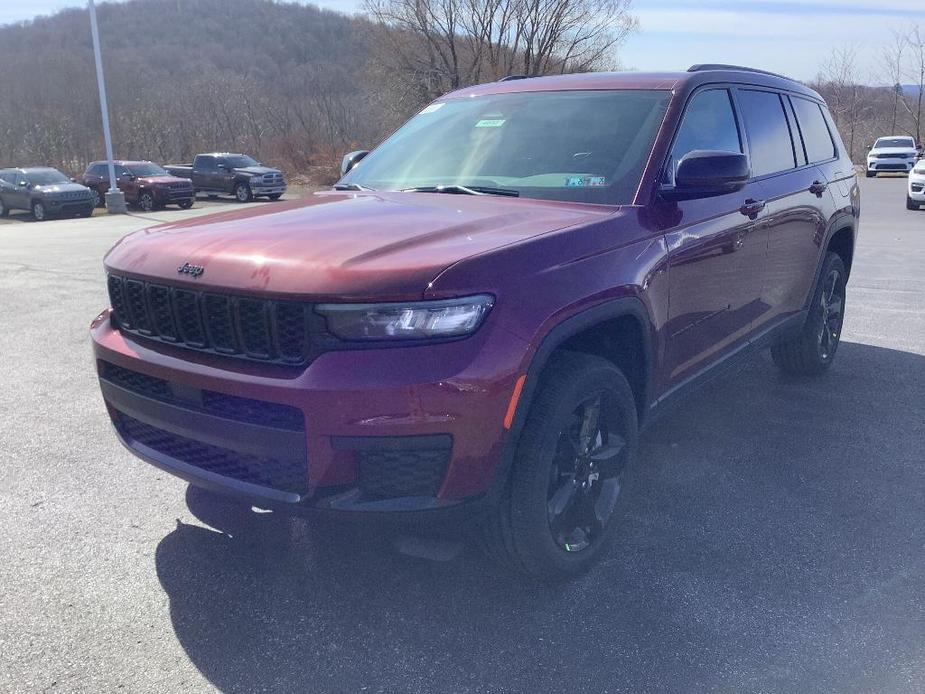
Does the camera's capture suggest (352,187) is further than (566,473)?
Yes

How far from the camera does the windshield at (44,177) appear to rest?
26.6 m

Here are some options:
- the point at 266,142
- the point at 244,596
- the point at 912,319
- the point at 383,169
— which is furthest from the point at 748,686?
the point at 266,142

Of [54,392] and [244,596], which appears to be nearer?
[244,596]

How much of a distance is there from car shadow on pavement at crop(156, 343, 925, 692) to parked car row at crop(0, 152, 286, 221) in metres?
25.1

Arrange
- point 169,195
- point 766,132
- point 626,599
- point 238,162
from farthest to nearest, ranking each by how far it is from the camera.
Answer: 1. point 238,162
2. point 169,195
3. point 766,132
4. point 626,599

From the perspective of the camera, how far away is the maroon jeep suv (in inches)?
101

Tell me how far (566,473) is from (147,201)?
2788cm

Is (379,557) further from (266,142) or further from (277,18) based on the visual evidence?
(277,18)

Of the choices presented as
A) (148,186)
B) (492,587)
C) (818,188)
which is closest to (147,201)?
(148,186)

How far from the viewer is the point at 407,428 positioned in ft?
8.27

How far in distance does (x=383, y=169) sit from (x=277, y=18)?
10378cm

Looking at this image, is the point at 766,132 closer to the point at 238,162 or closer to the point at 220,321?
the point at 220,321

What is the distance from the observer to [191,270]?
284 cm

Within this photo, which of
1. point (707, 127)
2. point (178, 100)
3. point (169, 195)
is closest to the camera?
point (707, 127)
